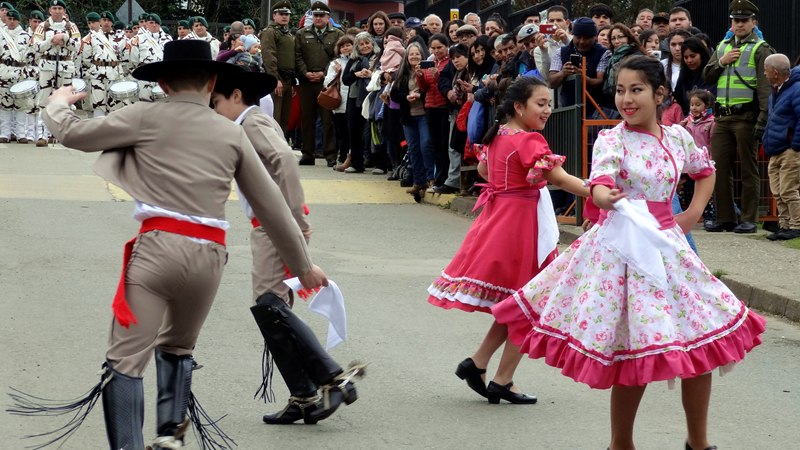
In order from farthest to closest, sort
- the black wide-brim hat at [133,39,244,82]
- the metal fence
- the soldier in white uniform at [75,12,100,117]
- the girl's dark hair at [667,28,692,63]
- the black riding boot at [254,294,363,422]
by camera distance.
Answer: the soldier in white uniform at [75,12,100,117], the metal fence, the girl's dark hair at [667,28,692,63], the black riding boot at [254,294,363,422], the black wide-brim hat at [133,39,244,82]

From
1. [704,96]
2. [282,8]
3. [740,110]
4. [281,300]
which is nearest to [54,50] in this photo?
[282,8]

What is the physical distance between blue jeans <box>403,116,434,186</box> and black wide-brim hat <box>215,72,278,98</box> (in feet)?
28.5

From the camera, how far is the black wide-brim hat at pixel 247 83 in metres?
4.92

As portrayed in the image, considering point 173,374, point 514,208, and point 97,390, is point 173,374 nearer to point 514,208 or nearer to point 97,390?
point 97,390

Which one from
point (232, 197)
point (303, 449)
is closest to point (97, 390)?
point (303, 449)

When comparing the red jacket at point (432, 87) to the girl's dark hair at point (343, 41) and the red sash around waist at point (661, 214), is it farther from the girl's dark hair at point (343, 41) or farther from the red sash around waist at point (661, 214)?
the red sash around waist at point (661, 214)

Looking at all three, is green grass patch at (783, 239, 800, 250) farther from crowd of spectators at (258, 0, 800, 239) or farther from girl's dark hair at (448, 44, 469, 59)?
girl's dark hair at (448, 44, 469, 59)

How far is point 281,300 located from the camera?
4957 millimetres

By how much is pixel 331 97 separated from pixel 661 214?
1241 centimetres

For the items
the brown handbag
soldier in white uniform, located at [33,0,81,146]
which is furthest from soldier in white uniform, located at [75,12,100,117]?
the brown handbag

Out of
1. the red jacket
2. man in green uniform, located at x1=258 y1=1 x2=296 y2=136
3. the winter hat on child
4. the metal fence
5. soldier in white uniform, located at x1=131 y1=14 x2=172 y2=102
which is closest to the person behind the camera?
the metal fence

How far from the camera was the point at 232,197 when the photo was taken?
14.2 meters

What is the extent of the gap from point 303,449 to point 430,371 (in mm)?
1511

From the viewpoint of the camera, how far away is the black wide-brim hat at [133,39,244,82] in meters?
3.84
